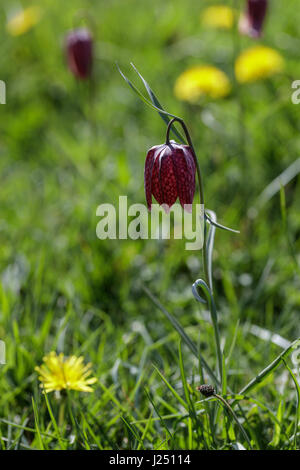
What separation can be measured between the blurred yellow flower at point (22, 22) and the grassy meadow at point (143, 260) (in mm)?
78

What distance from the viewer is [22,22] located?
276cm

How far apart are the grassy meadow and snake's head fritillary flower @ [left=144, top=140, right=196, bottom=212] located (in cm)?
18

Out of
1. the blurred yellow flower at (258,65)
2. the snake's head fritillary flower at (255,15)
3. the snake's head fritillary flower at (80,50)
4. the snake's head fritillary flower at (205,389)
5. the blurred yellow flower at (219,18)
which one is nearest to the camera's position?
the snake's head fritillary flower at (205,389)

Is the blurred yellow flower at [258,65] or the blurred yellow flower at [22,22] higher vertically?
the blurred yellow flower at [22,22]

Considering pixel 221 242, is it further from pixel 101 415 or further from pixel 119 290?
pixel 101 415

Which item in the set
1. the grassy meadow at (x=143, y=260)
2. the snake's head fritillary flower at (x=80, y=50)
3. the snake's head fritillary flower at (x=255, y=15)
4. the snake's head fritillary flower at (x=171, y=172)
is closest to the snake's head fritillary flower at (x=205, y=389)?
the grassy meadow at (x=143, y=260)

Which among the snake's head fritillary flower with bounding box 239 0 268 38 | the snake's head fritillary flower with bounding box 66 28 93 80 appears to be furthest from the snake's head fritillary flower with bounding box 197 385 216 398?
the snake's head fritillary flower with bounding box 66 28 93 80

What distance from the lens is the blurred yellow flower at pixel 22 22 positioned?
274 cm

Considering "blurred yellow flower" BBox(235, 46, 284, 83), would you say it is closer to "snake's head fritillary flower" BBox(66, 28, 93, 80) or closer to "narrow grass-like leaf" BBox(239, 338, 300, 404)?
"snake's head fritillary flower" BBox(66, 28, 93, 80)

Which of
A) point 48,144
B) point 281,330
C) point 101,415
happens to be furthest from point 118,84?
point 101,415

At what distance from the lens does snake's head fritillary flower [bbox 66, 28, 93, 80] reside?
71.9 inches

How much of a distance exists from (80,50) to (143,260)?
74 cm

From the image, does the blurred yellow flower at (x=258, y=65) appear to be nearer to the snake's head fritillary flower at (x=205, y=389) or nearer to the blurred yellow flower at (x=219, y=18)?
the blurred yellow flower at (x=219, y=18)

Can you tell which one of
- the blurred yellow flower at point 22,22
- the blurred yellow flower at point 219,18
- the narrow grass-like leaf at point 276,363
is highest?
the blurred yellow flower at point 22,22
